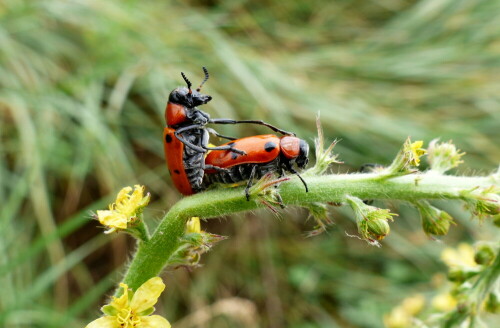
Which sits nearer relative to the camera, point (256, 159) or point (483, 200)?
point (483, 200)

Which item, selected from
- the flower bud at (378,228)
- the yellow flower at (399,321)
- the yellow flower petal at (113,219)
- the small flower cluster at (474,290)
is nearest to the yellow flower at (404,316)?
the yellow flower at (399,321)

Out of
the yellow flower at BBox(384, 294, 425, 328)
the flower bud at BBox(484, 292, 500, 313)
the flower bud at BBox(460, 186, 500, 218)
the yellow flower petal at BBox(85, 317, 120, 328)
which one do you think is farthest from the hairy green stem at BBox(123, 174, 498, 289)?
the yellow flower at BBox(384, 294, 425, 328)

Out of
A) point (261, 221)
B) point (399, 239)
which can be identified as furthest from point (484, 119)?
point (261, 221)

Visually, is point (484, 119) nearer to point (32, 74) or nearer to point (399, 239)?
point (399, 239)

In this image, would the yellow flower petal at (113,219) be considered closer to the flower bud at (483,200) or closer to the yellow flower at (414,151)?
the yellow flower at (414,151)

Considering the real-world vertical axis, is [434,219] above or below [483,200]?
below

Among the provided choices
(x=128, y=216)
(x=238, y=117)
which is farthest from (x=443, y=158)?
(x=238, y=117)

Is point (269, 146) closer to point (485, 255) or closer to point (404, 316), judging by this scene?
point (485, 255)
